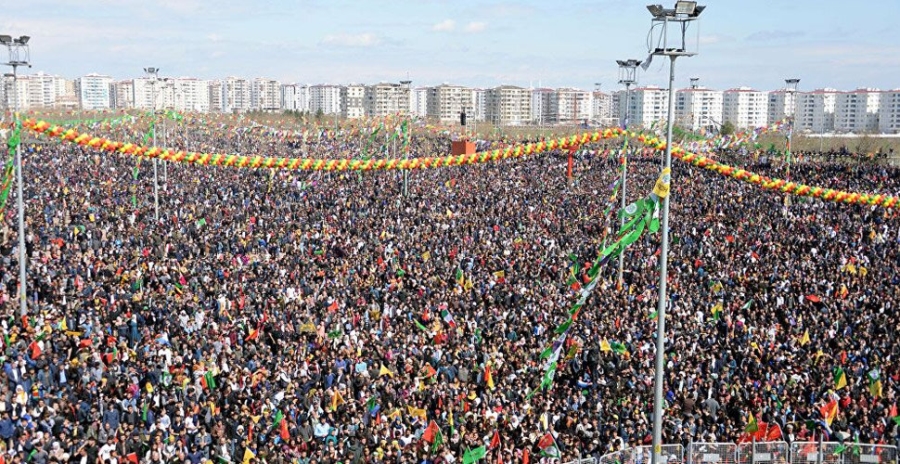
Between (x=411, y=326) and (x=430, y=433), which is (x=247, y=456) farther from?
(x=411, y=326)

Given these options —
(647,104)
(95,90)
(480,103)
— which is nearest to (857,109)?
(647,104)

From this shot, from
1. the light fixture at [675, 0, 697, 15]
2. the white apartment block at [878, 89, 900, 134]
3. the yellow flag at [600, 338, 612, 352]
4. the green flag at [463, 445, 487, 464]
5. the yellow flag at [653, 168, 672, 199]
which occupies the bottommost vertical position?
the green flag at [463, 445, 487, 464]

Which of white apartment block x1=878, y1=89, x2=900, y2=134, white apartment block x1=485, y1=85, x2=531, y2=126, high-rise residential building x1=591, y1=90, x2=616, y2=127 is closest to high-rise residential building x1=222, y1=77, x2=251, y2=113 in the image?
white apartment block x1=485, y1=85, x2=531, y2=126

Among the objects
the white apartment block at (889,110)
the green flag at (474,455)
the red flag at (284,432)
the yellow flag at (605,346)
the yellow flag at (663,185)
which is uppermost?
the white apartment block at (889,110)

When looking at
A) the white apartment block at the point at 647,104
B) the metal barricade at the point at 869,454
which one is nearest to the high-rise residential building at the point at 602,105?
the white apartment block at the point at 647,104

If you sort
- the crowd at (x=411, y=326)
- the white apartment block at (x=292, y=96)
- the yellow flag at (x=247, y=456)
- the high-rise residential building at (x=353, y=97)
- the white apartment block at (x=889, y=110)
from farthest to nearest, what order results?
the white apartment block at (x=292, y=96) → the high-rise residential building at (x=353, y=97) → the white apartment block at (x=889, y=110) → the crowd at (x=411, y=326) → the yellow flag at (x=247, y=456)

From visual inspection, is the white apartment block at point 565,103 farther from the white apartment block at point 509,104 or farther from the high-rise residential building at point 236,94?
the high-rise residential building at point 236,94

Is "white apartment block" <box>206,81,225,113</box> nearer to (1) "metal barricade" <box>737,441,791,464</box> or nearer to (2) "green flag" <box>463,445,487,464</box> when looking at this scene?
(2) "green flag" <box>463,445,487,464</box>

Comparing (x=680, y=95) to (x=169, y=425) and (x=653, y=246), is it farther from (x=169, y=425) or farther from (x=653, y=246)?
(x=169, y=425)

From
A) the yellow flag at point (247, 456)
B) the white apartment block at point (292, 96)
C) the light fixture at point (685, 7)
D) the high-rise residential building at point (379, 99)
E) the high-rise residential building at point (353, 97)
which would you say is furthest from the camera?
the white apartment block at point (292, 96)
